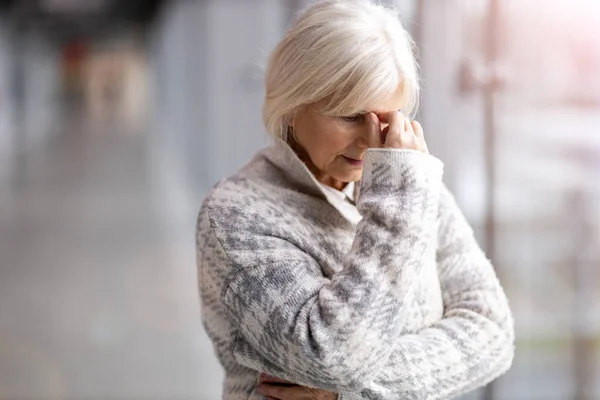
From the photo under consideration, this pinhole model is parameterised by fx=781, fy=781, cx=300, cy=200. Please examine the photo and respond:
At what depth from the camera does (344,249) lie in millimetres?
1250

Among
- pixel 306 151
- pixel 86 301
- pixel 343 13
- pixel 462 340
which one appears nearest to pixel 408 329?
pixel 462 340

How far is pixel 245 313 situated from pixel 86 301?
12.9ft

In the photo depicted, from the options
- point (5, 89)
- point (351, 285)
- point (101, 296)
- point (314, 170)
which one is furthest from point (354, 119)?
point (5, 89)

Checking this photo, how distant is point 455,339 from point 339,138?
0.37m

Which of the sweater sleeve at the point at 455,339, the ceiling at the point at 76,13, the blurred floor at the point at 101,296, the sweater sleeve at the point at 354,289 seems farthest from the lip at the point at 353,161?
the ceiling at the point at 76,13

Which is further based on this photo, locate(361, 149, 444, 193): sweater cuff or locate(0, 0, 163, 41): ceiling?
locate(0, 0, 163, 41): ceiling

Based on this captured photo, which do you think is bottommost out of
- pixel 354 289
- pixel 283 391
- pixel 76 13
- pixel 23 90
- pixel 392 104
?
pixel 23 90

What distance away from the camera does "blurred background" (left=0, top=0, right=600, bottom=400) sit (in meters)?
2.11

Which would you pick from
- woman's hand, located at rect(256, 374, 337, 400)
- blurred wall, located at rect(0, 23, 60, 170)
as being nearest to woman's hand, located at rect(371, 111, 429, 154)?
woman's hand, located at rect(256, 374, 337, 400)

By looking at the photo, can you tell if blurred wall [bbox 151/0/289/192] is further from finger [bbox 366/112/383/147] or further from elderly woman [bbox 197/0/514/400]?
finger [bbox 366/112/383/147]

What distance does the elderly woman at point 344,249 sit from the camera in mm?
1083

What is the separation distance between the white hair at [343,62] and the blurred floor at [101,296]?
2.47 metres

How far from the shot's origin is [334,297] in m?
1.08

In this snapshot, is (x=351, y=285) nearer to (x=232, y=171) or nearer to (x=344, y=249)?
(x=344, y=249)
